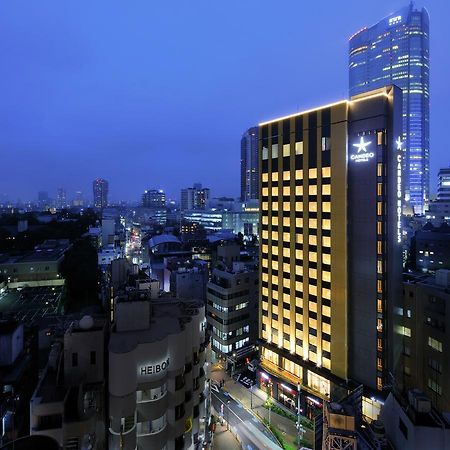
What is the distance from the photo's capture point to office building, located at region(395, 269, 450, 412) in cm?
2838

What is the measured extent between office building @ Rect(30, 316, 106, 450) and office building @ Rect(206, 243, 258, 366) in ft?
88.3

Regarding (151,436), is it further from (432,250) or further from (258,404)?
(432,250)

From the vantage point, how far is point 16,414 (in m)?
19.2

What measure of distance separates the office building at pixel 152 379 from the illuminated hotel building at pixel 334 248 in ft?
57.0

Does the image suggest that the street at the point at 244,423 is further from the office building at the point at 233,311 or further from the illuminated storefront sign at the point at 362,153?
the illuminated storefront sign at the point at 362,153

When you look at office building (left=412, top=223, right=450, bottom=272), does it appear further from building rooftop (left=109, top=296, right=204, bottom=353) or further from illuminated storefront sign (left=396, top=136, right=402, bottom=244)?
building rooftop (left=109, top=296, right=204, bottom=353)

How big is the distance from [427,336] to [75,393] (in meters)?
30.4

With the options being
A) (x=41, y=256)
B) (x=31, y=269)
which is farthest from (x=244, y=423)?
(x=41, y=256)

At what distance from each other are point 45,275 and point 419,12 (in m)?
196

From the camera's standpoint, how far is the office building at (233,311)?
144 ft

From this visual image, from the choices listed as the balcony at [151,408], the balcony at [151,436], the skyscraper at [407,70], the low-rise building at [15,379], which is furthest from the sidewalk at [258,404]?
the skyscraper at [407,70]

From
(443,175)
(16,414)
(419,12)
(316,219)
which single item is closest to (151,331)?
(16,414)

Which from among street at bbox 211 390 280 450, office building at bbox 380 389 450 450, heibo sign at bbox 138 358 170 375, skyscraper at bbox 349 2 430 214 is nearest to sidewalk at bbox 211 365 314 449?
street at bbox 211 390 280 450

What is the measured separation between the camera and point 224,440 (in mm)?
29672
